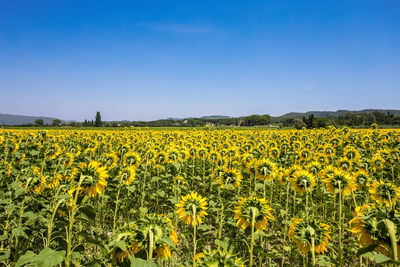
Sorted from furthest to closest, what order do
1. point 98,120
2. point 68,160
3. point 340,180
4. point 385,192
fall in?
point 98,120 → point 68,160 → point 340,180 → point 385,192

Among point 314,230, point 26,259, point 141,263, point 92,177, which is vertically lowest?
point 314,230

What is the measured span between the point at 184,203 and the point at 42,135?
280 inches

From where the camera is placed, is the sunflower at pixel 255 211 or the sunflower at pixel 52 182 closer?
the sunflower at pixel 255 211

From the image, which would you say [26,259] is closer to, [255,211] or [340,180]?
[255,211]

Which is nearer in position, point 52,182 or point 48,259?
point 48,259

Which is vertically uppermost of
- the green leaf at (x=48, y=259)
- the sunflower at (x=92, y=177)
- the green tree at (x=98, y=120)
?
the green tree at (x=98, y=120)

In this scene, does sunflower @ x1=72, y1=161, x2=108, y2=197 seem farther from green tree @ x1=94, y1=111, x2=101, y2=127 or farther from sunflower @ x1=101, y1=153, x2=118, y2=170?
green tree @ x1=94, y1=111, x2=101, y2=127

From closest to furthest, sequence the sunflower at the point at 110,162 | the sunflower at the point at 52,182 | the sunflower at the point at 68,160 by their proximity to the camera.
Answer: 1. the sunflower at the point at 52,182
2. the sunflower at the point at 68,160
3. the sunflower at the point at 110,162

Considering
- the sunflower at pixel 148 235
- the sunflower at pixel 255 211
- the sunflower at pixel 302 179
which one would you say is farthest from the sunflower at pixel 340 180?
the sunflower at pixel 148 235

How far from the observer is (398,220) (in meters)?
1.41

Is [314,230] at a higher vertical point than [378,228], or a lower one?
lower

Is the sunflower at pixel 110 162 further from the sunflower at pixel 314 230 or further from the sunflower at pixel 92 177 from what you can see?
the sunflower at pixel 314 230

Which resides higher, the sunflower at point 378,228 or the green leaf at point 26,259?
the sunflower at point 378,228

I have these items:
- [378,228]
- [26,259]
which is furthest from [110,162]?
[378,228]
